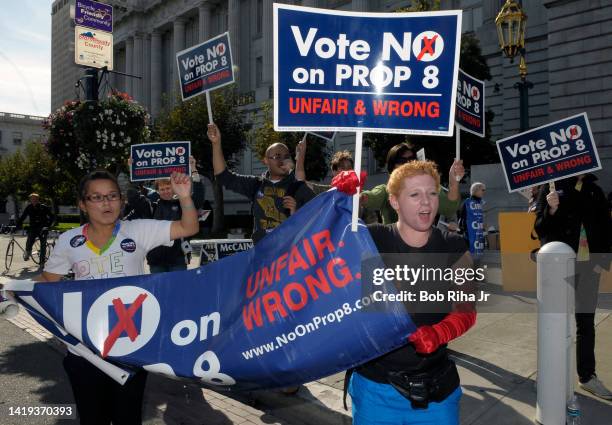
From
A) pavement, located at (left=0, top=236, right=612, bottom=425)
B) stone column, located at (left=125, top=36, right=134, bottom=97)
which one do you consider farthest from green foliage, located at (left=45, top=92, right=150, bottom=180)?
stone column, located at (left=125, top=36, right=134, bottom=97)

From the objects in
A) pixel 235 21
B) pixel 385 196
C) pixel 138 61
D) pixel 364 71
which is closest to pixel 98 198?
pixel 364 71

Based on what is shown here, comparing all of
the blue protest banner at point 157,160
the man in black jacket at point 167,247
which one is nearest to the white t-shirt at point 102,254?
the man in black jacket at point 167,247

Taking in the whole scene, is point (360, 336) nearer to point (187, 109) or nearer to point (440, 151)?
point (440, 151)

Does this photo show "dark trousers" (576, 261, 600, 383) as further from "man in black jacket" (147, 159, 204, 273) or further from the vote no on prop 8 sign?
"man in black jacket" (147, 159, 204, 273)

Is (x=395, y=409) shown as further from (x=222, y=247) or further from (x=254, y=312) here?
(x=222, y=247)

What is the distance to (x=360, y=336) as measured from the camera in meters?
2.12

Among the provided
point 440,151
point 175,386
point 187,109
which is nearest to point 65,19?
point 187,109

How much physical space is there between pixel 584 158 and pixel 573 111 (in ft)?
54.5

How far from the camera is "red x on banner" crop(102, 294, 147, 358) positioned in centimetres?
279

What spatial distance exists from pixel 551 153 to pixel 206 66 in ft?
13.8

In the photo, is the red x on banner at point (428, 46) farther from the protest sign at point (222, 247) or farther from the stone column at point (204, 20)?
the stone column at point (204, 20)

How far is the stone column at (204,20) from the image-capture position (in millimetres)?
49344

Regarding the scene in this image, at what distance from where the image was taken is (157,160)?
8633mm

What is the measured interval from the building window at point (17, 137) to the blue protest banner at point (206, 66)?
330ft
